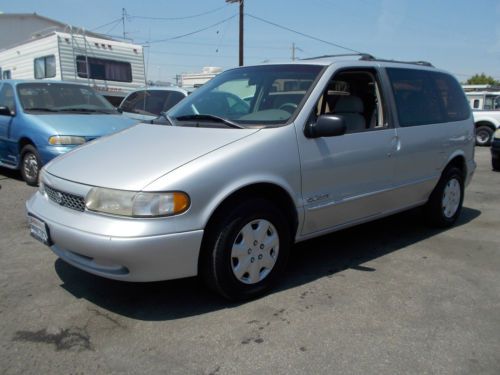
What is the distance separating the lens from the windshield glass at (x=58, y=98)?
7.07 m

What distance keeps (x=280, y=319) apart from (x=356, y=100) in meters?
2.11

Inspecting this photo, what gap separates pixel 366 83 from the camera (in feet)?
14.7

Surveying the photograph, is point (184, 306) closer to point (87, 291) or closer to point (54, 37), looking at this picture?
point (87, 291)

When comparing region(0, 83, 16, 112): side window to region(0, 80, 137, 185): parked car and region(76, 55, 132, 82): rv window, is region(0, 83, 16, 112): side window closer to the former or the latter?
region(0, 80, 137, 185): parked car

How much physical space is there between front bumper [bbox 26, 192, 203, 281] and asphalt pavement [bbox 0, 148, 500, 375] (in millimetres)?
359

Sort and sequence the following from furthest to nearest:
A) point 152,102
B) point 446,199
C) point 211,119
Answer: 1. point 152,102
2. point 446,199
3. point 211,119

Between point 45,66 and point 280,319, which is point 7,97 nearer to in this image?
point 45,66

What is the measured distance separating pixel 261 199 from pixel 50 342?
1574 millimetres

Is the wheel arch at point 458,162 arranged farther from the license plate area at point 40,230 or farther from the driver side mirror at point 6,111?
the driver side mirror at point 6,111

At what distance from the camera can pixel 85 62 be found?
12.7m

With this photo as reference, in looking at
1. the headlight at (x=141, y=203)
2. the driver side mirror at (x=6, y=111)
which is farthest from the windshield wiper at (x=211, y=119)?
the driver side mirror at (x=6, y=111)

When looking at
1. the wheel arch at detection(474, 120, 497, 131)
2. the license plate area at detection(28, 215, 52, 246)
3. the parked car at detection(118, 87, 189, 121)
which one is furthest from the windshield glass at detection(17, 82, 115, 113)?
the wheel arch at detection(474, 120, 497, 131)

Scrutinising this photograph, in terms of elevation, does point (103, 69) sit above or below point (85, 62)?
below

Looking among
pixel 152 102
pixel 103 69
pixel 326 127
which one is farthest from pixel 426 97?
pixel 103 69
